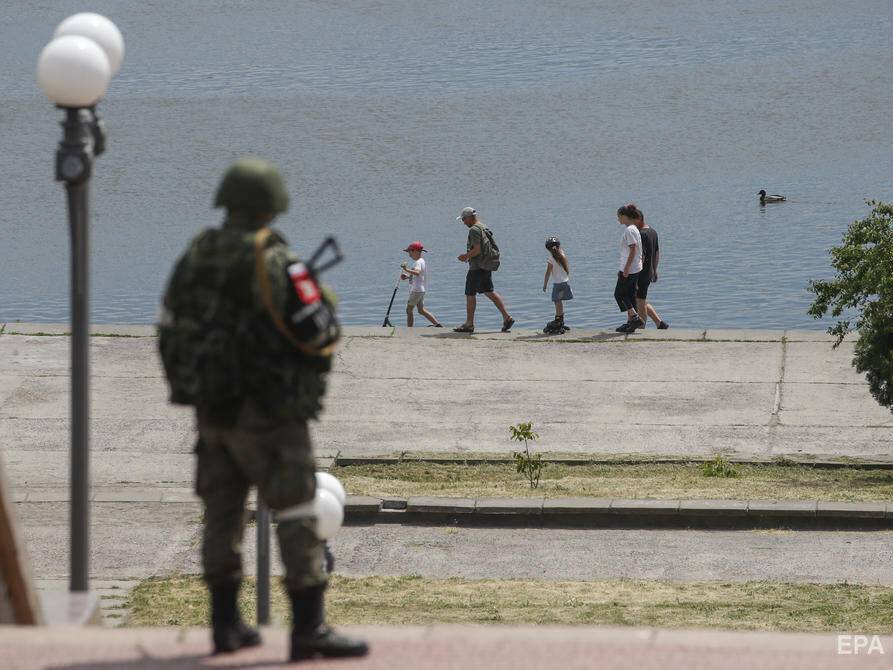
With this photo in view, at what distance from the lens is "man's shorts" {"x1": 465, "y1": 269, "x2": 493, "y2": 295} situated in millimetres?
20406

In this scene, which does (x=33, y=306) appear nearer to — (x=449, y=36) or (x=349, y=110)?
(x=349, y=110)

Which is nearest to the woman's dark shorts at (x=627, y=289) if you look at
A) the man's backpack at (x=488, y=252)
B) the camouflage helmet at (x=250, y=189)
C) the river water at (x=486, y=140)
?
the man's backpack at (x=488, y=252)

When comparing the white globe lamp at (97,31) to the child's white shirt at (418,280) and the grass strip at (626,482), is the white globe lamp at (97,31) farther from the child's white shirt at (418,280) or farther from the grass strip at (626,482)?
the child's white shirt at (418,280)

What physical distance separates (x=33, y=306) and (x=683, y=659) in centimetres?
2367

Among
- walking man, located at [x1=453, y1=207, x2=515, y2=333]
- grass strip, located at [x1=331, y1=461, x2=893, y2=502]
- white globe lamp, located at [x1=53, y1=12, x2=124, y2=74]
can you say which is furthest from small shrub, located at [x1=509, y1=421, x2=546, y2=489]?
walking man, located at [x1=453, y1=207, x2=515, y2=333]

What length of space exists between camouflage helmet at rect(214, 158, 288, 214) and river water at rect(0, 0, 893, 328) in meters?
19.9

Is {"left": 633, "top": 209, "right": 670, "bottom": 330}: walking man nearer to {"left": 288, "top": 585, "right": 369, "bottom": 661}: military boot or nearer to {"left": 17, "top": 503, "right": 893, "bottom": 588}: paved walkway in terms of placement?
{"left": 17, "top": 503, "right": 893, "bottom": 588}: paved walkway

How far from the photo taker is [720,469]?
1323 cm

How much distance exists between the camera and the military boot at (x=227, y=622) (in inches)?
A: 213

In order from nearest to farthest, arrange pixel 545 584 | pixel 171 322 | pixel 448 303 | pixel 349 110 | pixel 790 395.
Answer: pixel 171 322 < pixel 545 584 < pixel 790 395 < pixel 448 303 < pixel 349 110

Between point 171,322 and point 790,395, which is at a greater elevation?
point 171,322

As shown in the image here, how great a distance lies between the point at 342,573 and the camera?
34.3 feet

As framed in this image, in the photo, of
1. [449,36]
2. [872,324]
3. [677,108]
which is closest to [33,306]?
[872,324]

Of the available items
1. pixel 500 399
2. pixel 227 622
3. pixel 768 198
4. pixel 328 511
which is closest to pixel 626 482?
pixel 500 399
